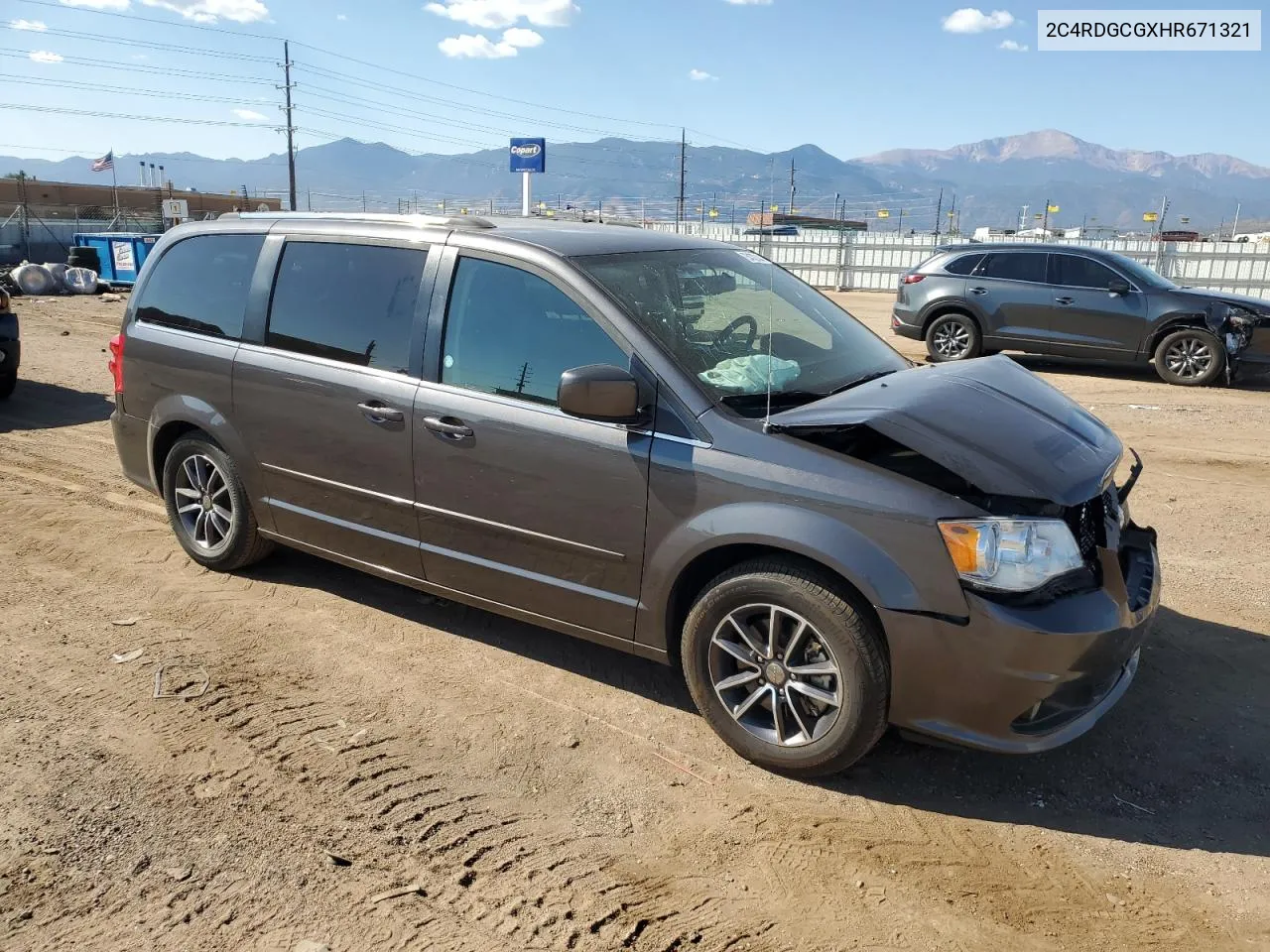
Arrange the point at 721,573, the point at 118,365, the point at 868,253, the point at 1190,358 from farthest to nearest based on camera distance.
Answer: the point at 868,253
the point at 1190,358
the point at 118,365
the point at 721,573

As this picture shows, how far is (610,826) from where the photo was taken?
3090mm

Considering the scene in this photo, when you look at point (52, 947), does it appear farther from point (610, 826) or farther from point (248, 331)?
point (248, 331)

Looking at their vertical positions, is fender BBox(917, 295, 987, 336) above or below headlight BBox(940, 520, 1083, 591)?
above

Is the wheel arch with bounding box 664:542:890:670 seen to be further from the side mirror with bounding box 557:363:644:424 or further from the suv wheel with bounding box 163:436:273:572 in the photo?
the suv wheel with bounding box 163:436:273:572

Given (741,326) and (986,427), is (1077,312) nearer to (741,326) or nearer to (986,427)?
(741,326)

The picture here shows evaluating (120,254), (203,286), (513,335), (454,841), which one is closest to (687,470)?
(513,335)

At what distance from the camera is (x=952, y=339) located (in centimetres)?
1296

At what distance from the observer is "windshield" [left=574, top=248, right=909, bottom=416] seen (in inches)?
141

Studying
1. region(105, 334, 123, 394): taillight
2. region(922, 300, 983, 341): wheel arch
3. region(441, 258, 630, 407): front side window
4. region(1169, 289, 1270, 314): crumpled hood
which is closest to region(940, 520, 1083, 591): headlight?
region(441, 258, 630, 407): front side window

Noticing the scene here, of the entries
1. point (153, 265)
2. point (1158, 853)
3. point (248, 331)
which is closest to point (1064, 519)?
point (1158, 853)

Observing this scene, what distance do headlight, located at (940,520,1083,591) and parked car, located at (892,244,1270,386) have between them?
10248 millimetres

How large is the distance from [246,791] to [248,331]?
239cm

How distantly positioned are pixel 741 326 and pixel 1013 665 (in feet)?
5.80

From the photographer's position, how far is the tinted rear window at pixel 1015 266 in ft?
40.8
